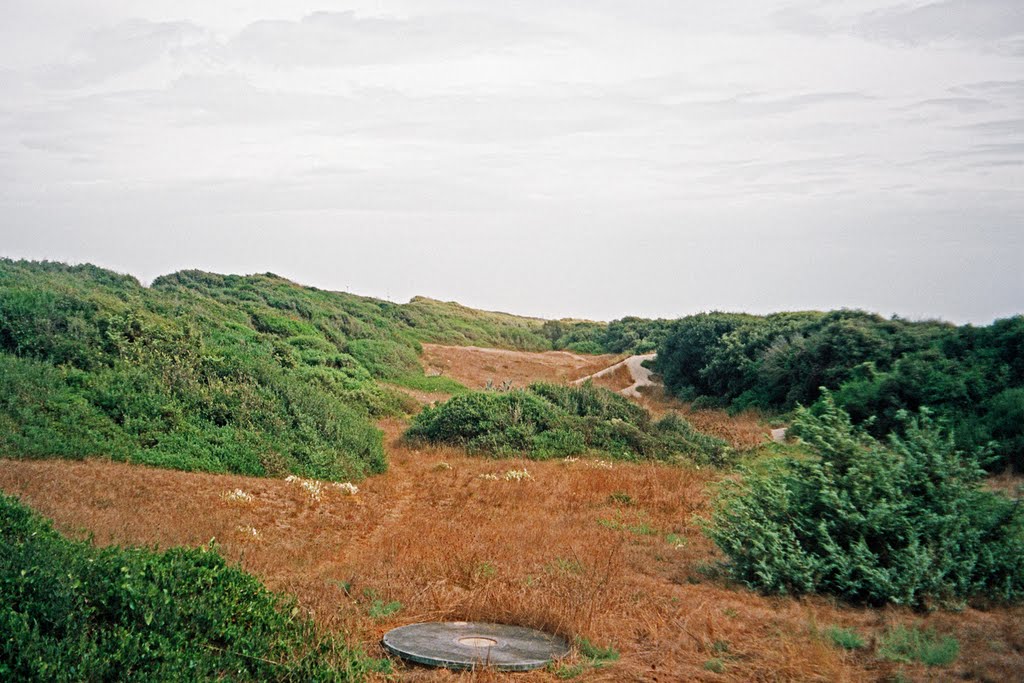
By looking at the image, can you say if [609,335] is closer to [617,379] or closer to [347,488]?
[617,379]

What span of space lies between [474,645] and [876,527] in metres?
3.79

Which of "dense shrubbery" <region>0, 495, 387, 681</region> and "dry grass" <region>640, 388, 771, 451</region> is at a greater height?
"dense shrubbery" <region>0, 495, 387, 681</region>

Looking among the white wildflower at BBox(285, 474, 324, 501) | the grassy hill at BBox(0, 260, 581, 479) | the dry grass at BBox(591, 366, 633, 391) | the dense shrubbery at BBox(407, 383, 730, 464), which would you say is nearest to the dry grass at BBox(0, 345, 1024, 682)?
the white wildflower at BBox(285, 474, 324, 501)

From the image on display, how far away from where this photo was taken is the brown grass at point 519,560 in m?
5.61

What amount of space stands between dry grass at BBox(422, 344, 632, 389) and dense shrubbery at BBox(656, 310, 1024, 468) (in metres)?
6.62

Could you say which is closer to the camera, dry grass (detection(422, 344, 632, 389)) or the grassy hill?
the grassy hill

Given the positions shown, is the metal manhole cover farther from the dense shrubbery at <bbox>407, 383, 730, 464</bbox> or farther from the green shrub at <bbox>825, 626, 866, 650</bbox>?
the dense shrubbery at <bbox>407, 383, 730, 464</bbox>

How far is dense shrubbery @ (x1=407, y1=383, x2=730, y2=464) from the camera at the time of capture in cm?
1706

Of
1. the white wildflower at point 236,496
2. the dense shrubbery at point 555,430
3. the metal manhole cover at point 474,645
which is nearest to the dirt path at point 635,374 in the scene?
the dense shrubbery at point 555,430

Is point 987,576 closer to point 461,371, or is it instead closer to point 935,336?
point 935,336

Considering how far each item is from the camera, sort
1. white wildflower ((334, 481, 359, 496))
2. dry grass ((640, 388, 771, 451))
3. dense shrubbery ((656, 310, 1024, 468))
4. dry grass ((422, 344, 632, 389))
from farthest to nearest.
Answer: dry grass ((422, 344, 632, 389))
dry grass ((640, 388, 771, 451))
dense shrubbery ((656, 310, 1024, 468))
white wildflower ((334, 481, 359, 496))

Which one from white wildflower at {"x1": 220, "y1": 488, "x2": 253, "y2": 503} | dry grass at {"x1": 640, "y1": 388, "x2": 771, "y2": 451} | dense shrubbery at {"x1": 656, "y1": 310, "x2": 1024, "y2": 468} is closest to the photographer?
white wildflower at {"x1": 220, "y1": 488, "x2": 253, "y2": 503}

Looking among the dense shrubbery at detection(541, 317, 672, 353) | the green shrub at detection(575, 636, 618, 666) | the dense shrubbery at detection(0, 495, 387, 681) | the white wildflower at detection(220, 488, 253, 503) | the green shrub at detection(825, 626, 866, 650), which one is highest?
the dense shrubbery at detection(541, 317, 672, 353)

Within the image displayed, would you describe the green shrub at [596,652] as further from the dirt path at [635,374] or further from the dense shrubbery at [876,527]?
the dirt path at [635,374]
